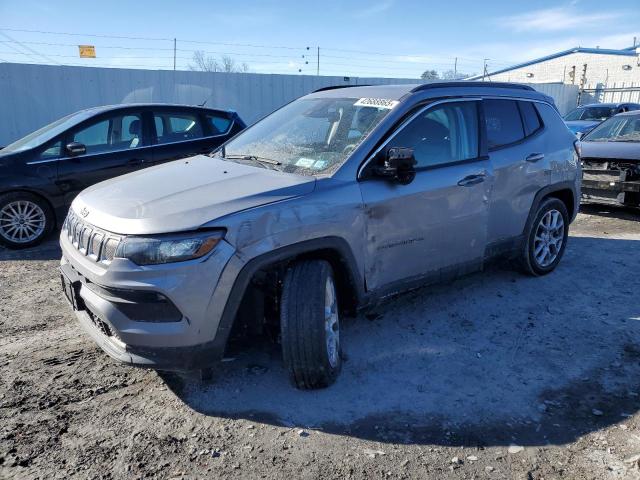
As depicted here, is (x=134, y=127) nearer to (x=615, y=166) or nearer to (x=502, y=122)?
(x=502, y=122)

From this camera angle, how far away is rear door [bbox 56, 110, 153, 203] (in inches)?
241

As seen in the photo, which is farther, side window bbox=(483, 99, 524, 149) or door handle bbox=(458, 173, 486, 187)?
side window bbox=(483, 99, 524, 149)

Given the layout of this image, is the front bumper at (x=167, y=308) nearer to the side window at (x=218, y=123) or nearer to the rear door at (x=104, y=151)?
the rear door at (x=104, y=151)

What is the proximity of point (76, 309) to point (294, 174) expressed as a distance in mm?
1582

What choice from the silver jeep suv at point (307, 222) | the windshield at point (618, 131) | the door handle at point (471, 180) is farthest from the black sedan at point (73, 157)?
the windshield at point (618, 131)

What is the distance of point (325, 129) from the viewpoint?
3.62 metres

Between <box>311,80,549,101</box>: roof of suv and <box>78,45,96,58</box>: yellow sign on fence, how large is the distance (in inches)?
446

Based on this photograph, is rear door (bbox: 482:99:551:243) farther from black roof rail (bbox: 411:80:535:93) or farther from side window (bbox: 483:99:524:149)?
black roof rail (bbox: 411:80:535:93)

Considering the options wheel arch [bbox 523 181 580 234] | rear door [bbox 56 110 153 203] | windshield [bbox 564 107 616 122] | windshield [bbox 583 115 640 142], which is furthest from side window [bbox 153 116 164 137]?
windshield [bbox 564 107 616 122]

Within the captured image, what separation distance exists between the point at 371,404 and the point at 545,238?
2.89m

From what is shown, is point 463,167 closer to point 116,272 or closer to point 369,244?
point 369,244

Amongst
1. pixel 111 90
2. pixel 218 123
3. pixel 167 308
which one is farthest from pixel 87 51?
pixel 167 308

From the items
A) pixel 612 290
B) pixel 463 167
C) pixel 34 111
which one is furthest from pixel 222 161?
pixel 34 111

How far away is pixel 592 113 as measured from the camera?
14922 millimetres
